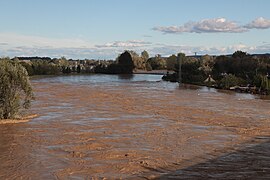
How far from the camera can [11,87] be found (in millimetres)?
16125

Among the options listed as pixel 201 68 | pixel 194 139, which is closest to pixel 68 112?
pixel 194 139

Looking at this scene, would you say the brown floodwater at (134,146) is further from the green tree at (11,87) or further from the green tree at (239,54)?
the green tree at (239,54)

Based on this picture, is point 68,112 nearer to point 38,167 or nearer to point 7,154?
point 7,154

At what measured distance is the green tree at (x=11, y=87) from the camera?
1596cm

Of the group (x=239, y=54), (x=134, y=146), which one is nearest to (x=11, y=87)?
(x=134, y=146)

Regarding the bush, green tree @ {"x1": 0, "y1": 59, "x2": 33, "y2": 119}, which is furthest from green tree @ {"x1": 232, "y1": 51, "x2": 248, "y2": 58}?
green tree @ {"x1": 0, "y1": 59, "x2": 33, "y2": 119}

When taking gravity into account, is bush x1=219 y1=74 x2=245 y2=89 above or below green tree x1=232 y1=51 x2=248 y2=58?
below

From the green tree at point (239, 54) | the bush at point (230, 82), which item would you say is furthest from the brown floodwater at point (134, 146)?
the green tree at point (239, 54)

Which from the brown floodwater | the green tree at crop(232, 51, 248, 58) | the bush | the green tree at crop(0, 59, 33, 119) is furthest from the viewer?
the green tree at crop(232, 51, 248, 58)

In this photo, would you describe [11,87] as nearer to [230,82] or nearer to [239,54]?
[230,82]

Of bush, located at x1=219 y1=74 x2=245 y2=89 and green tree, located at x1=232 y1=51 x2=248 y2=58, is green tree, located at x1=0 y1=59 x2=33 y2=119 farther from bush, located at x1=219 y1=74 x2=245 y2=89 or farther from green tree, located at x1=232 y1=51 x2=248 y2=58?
green tree, located at x1=232 y1=51 x2=248 y2=58

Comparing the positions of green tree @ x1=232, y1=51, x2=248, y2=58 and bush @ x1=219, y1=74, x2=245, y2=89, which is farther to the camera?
green tree @ x1=232, y1=51, x2=248, y2=58

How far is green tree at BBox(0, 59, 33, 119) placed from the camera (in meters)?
16.0

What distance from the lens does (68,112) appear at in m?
20.3
